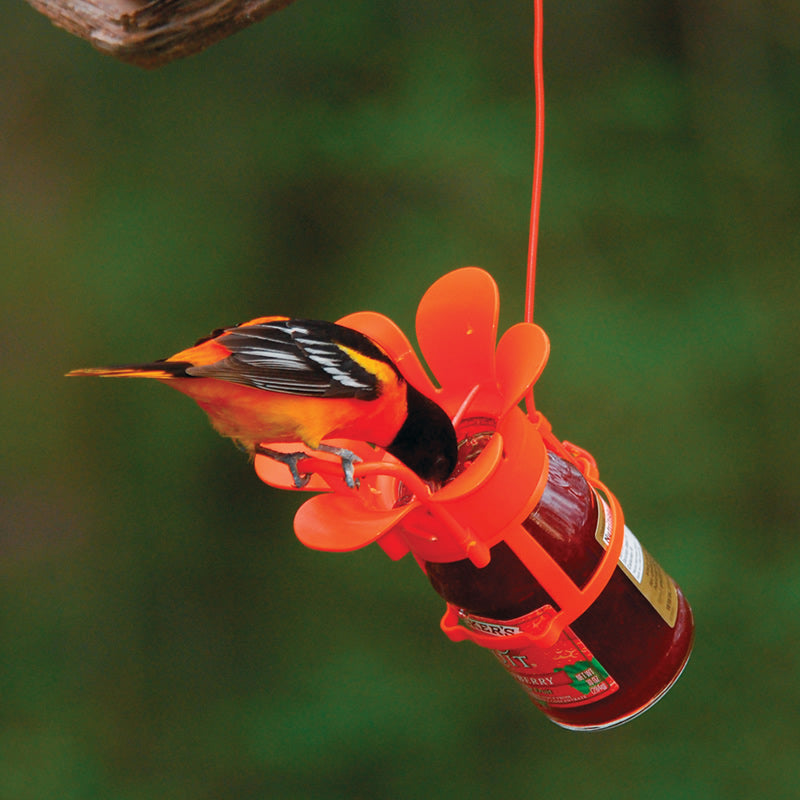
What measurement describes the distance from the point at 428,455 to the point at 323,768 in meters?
1.62

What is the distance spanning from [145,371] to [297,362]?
0.19 metres

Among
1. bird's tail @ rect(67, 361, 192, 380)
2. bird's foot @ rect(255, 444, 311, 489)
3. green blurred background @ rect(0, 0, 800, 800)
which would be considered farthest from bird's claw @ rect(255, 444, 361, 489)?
green blurred background @ rect(0, 0, 800, 800)

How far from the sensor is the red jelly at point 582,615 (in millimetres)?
1114

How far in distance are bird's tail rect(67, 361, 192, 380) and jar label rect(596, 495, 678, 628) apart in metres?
0.58

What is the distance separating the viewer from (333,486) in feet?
3.73

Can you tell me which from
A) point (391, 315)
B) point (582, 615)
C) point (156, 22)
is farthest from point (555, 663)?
point (391, 315)

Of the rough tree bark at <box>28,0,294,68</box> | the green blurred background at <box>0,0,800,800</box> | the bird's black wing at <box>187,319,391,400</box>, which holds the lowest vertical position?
the green blurred background at <box>0,0,800,800</box>

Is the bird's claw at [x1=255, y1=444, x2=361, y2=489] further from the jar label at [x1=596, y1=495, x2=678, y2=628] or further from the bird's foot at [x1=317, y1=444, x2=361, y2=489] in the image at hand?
the jar label at [x1=596, y1=495, x2=678, y2=628]

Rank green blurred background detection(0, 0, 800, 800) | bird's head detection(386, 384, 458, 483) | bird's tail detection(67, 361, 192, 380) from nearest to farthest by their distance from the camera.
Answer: bird's tail detection(67, 361, 192, 380), bird's head detection(386, 384, 458, 483), green blurred background detection(0, 0, 800, 800)

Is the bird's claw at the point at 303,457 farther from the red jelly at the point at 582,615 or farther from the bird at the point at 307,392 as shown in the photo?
the red jelly at the point at 582,615

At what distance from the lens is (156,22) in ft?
3.75

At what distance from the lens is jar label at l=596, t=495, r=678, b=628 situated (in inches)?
45.2

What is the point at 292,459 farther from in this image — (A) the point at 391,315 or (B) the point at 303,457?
(A) the point at 391,315

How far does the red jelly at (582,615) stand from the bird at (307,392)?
150 mm
